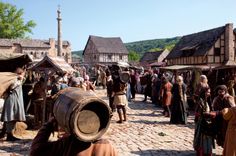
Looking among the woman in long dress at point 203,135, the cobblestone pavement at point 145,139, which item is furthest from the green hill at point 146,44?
the woman in long dress at point 203,135

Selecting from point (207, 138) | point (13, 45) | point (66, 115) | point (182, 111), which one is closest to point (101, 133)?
point (66, 115)

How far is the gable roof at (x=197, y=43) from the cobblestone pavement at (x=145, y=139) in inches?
896

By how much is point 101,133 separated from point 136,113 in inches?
489

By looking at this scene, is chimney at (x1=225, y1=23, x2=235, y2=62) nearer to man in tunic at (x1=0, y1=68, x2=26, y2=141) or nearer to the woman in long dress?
the woman in long dress

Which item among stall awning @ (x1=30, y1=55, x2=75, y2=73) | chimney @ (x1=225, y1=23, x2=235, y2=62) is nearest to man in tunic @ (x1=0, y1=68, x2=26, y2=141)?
stall awning @ (x1=30, y1=55, x2=75, y2=73)

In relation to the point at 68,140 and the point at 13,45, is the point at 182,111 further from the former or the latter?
the point at 13,45

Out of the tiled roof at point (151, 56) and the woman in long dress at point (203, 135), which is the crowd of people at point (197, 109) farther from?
the tiled roof at point (151, 56)

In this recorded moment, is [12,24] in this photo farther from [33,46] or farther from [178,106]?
[178,106]

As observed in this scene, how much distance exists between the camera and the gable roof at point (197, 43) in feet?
112

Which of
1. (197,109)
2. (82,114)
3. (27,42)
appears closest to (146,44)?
(27,42)

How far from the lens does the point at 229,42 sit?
33781 millimetres

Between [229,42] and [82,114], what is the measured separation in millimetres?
33992

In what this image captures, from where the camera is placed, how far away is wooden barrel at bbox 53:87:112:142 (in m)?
1.99

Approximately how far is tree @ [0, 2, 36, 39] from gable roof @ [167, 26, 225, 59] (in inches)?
1196
